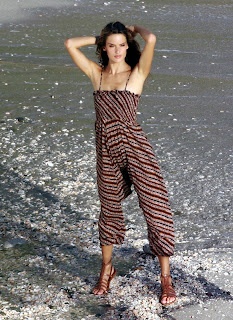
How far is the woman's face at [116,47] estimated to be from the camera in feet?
13.5

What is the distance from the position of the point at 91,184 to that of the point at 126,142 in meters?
2.34

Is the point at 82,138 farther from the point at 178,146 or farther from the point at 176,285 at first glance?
the point at 176,285

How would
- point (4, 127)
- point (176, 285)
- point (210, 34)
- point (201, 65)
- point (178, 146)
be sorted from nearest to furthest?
1. point (176, 285)
2. point (178, 146)
3. point (4, 127)
4. point (201, 65)
5. point (210, 34)

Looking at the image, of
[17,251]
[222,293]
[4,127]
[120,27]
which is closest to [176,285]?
[222,293]

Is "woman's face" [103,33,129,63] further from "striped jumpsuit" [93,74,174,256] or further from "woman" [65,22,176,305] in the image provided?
"striped jumpsuit" [93,74,174,256]

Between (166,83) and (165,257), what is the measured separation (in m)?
6.16

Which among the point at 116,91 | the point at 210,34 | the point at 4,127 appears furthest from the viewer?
the point at 210,34

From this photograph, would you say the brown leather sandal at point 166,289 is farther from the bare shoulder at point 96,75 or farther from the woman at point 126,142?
the bare shoulder at point 96,75

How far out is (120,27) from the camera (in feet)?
13.5

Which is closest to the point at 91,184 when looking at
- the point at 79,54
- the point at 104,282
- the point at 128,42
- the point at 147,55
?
the point at 104,282

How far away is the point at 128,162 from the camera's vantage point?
13.4ft

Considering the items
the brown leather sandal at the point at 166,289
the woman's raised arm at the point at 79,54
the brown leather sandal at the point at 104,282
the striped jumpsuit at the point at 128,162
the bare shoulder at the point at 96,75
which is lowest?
the brown leather sandal at the point at 104,282

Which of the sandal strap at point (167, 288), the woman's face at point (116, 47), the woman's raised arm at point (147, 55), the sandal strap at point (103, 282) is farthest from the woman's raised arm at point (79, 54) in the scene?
the sandal strap at point (167, 288)

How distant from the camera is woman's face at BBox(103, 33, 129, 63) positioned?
13.5 ft
